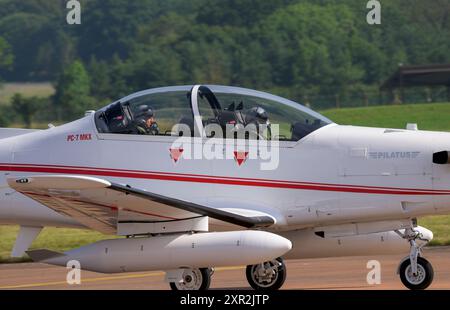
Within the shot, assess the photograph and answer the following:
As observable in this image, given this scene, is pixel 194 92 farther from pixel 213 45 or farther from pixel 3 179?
pixel 213 45

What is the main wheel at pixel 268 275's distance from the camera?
11.6 meters

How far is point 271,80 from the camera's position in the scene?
179 ft

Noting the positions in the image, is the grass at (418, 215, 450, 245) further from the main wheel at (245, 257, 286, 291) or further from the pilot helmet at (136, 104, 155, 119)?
the pilot helmet at (136, 104, 155, 119)

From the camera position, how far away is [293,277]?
41.9 ft

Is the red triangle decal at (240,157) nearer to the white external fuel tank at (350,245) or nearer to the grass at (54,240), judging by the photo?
the white external fuel tank at (350,245)

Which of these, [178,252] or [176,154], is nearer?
[178,252]

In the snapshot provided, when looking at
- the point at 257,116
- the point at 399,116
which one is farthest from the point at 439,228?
the point at 399,116

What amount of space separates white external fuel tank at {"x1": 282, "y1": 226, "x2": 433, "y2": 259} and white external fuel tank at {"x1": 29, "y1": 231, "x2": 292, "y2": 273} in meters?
1.23

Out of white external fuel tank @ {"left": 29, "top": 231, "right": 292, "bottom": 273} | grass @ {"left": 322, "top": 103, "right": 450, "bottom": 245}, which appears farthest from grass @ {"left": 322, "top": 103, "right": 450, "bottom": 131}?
white external fuel tank @ {"left": 29, "top": 231, "right": 292, "bottom": 273}

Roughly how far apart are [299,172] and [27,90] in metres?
48.3

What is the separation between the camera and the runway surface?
11883mm

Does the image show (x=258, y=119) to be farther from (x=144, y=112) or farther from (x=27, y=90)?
(x=27, y=90)

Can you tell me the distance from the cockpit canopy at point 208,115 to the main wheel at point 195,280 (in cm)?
147

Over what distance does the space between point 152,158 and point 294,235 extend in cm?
180
